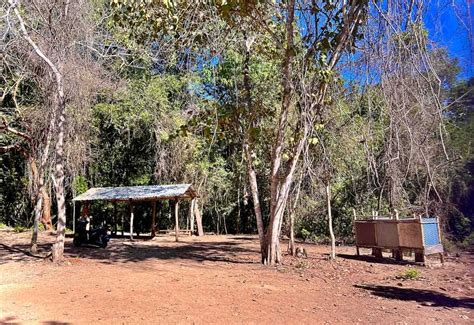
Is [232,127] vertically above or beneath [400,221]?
above

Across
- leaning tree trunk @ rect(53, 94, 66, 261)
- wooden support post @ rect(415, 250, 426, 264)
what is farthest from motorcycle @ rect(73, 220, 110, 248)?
wooden support post @ rect(415, 250, 426, 264)

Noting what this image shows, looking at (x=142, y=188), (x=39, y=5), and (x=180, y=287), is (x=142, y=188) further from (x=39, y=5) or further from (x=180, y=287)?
(x=180, y=287)

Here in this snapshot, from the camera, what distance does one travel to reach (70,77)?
39.4 feet

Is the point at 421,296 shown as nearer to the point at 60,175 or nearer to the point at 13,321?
the point at 13,321

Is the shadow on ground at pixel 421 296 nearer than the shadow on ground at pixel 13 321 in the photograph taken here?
No

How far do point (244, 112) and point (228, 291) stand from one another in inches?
205

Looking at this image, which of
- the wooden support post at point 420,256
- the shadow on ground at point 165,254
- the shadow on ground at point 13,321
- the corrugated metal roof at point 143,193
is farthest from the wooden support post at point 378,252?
the shadow on ground at point 13,321

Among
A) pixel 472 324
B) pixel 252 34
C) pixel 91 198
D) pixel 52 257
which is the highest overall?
pixel 252 34

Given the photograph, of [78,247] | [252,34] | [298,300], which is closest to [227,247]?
[78,247]

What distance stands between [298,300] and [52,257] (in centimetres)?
711

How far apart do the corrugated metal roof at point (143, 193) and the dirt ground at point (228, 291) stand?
221 inches

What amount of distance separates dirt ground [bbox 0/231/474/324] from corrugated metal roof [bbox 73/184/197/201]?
18.4 feet

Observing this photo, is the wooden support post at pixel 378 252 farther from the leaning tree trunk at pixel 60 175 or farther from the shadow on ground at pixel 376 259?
the leaning tree trunk at pixel 60 175

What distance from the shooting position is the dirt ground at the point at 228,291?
228 inches
